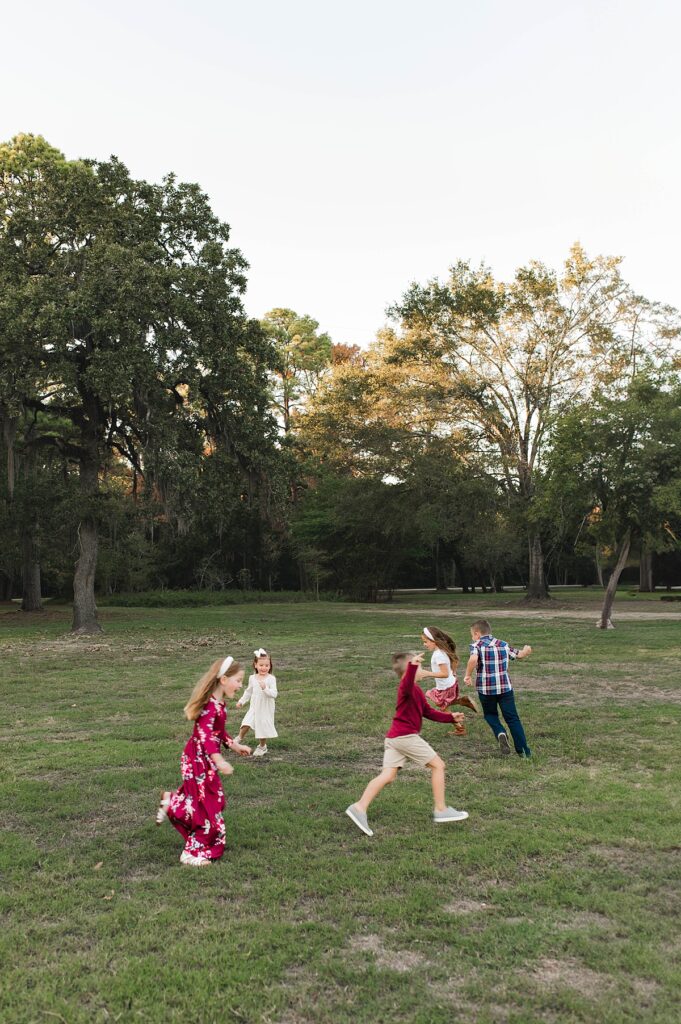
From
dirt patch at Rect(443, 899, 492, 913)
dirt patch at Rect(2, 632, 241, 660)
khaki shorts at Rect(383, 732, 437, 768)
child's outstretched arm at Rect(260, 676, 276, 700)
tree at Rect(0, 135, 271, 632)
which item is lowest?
dirt patch at Rect(2, 632, 241, 660)

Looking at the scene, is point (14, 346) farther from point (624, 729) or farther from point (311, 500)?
point (311, 500)

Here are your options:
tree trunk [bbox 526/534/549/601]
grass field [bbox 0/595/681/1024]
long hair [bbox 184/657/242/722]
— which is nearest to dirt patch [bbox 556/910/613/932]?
grass field [bbox 0/595/681/1024]

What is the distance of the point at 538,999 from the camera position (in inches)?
143

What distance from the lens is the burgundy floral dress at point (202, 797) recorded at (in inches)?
214

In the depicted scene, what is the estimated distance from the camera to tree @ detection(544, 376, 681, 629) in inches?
811

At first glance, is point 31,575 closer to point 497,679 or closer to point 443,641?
point 443,641

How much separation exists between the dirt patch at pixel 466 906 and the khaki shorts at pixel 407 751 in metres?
1.53

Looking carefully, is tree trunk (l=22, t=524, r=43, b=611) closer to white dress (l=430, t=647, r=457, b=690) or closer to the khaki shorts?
white dress (l=430, t=647, r=457, b=690)

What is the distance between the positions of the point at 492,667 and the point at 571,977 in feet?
14.7

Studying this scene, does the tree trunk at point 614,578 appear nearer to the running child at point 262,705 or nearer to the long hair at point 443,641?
the long hair at point 443,641

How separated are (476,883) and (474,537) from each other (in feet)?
100

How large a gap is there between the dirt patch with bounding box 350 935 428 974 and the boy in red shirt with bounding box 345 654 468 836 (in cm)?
166

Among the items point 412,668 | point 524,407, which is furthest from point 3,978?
point 524,407

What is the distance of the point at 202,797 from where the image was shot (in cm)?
550
